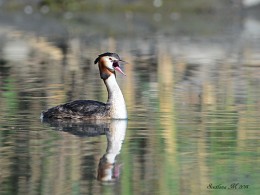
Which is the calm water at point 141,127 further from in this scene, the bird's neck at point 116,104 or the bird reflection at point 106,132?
the bird's neck at point 116,104

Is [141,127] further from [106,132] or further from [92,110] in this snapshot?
[92,110]

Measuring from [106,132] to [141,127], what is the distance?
0.65 metres

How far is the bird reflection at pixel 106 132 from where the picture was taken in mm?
13281

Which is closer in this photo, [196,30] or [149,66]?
[149,66]

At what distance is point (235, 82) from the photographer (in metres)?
23.9

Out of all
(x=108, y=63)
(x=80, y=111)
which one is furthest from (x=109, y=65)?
(x=80, y=111)

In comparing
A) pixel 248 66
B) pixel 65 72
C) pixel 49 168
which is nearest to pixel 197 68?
pixel 248 66

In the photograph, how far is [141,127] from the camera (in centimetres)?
1706

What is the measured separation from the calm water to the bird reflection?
15 mm

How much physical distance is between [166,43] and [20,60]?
30.1 ft

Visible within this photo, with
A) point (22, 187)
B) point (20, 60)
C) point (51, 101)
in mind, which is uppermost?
point (20, 60)

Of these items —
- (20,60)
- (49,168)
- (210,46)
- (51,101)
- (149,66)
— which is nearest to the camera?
(49,168)

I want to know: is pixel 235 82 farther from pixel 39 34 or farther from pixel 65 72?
pixel 39 34

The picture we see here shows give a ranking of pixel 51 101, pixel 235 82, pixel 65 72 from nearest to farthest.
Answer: pixel 51 101
pixel 235 82
pixel 65 72
